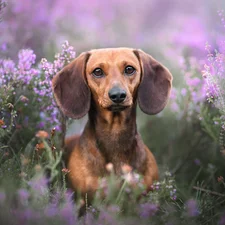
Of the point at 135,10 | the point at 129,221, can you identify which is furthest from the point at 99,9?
the point at 129,221

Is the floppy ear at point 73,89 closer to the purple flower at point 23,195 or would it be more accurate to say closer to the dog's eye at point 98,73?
the dog's eye at point 98,73

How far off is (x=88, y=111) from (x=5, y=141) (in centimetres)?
88

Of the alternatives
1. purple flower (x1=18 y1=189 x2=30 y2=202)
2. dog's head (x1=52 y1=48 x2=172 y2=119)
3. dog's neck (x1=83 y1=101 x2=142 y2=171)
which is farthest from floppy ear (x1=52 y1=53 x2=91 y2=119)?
purple flower (x1=18 y1=189 x2=30 y2=202)

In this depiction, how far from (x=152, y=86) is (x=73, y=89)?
2.39ft

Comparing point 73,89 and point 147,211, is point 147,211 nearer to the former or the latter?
point 147,211

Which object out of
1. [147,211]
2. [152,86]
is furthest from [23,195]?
[152,86]

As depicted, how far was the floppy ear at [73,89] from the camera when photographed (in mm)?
3734

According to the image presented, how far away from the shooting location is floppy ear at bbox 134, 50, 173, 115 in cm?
377

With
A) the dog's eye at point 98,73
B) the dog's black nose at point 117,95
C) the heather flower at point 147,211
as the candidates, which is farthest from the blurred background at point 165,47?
the heather flower at point 147,211

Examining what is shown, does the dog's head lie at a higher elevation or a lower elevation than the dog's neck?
higher

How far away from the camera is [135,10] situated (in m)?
15.3

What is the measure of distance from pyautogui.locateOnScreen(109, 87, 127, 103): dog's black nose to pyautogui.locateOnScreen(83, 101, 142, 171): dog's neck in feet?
1.23

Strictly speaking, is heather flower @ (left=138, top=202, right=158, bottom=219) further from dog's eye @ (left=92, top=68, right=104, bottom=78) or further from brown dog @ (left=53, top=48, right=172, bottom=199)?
dog's eye @ (left=92, top=68, right=104, bottom=78)

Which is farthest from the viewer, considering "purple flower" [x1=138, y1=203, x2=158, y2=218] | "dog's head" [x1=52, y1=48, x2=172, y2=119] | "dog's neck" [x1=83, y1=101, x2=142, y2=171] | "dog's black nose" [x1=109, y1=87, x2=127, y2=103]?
"dog's neck" [x1=83, y1=101, x2=142, y2=171]
